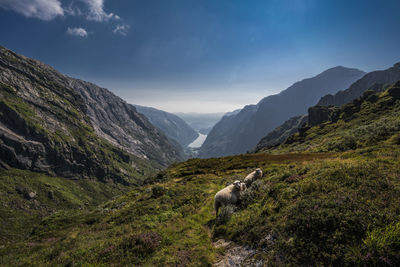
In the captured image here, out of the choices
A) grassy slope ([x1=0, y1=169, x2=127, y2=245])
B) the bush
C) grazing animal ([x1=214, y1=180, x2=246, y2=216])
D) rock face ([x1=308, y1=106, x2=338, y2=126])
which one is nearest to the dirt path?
the bush

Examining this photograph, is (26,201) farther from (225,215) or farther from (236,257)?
(236,257)

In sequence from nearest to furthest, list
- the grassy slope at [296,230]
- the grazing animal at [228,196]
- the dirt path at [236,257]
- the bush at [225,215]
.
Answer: the grassy slope at [296,230]
the dirt path at [236,257]
the bush at [225,215]
the grazing animal at [228,196]

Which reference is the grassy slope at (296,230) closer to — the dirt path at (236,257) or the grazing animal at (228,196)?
the dirt path at (236,257)

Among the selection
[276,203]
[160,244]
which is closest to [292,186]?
[276,203]

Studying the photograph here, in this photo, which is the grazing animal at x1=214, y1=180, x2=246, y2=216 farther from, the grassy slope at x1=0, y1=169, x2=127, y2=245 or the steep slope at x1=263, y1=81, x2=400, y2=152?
the grassy slope at x1=0, y1=169, x2=127, y2=245

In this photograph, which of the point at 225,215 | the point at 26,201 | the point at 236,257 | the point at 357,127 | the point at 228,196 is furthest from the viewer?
the point at 26,201

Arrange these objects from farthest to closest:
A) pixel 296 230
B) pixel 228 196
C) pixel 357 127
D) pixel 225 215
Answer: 1. pixel 357 127
2. pixel 228 196
3. pixel 225 215
4. pixel 296 230

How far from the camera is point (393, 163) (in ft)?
34.1

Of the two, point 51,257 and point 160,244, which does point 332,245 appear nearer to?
point 160,244

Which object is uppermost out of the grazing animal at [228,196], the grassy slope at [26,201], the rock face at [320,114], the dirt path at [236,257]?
the rock face at [320,114]

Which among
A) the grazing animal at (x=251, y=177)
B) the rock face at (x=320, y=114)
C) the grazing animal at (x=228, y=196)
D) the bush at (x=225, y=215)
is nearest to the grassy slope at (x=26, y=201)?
the grazing animal at (x=228, y=196)

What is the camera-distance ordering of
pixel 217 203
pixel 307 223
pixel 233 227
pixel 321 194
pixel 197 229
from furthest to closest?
pixel 217 203, pixel 197 229, pixel 233 227, pixel 321 194, pixel 307 223

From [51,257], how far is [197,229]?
9.49 m

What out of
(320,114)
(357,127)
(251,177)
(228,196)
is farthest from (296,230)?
(320,114)
